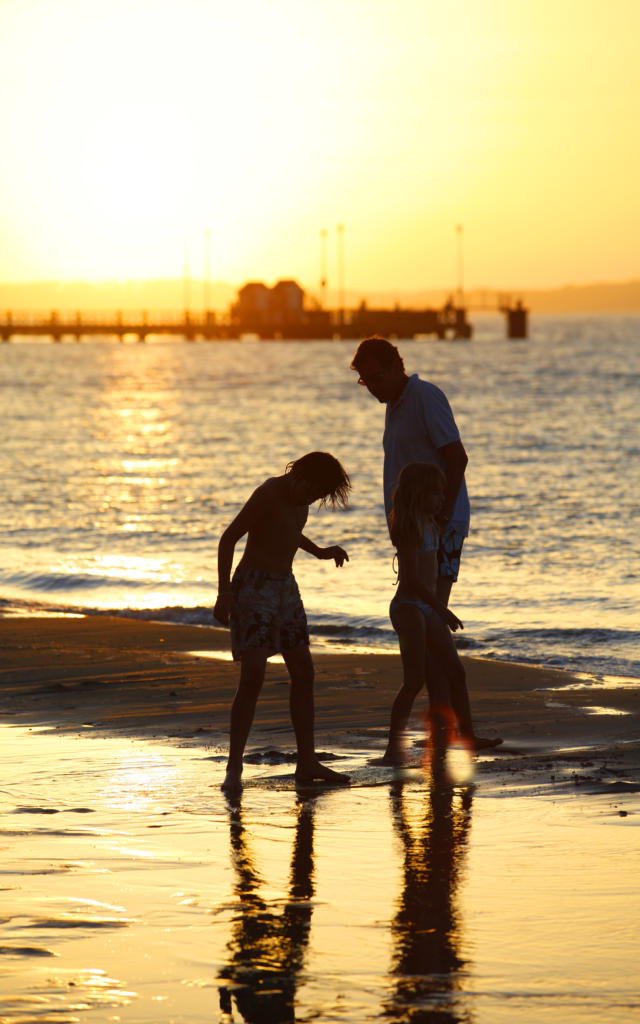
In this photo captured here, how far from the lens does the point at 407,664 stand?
582 centimetres

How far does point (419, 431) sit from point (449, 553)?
53cm

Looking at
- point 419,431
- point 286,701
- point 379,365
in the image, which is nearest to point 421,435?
point 419,431

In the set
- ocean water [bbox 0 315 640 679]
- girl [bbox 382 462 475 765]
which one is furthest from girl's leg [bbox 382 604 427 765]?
ocean water [bbox 0 315 640 679]

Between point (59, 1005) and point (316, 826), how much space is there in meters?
1.68

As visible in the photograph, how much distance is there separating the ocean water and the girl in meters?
2.82

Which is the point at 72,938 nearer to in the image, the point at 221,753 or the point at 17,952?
the point at 17,952

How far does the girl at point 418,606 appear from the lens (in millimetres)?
5598

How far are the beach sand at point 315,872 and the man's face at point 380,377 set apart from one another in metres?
1.53

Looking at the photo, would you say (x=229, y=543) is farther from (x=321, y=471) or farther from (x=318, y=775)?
(x=318, y=775)

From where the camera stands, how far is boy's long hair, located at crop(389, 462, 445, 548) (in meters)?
5.59

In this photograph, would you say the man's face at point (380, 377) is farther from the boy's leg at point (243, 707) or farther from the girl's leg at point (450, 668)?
the boy's leg at point (243, 707)

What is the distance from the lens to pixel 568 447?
3278 centimetres

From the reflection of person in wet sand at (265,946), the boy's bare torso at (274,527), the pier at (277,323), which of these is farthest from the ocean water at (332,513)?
the pier at (277,323)

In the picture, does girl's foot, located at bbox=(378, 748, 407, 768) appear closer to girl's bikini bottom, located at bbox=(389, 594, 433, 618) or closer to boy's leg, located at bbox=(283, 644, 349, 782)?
boy's leg, located at bbox=(283, 644, 349, 782)
